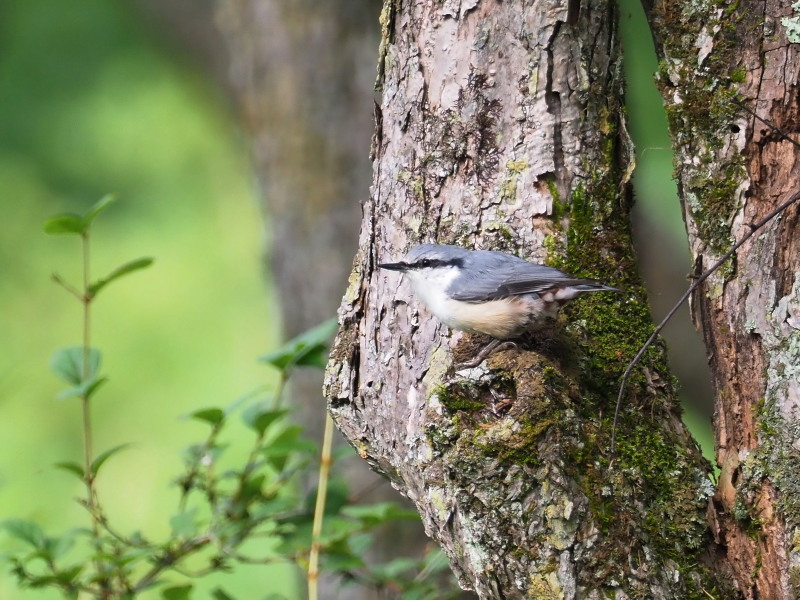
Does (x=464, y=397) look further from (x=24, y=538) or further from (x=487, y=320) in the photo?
(x=24, y=538)

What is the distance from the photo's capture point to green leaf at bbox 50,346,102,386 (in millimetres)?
2287

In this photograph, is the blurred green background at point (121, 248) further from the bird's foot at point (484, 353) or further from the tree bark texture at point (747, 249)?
the tree bark texture at point (747, 249)

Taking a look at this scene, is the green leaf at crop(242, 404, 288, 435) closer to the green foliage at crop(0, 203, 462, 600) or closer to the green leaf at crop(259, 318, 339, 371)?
the green foliage at crop(0, 203, 462, 600)

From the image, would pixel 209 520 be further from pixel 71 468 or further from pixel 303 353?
pixel 303 353

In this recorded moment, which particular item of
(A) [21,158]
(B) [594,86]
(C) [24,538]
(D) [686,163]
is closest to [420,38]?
(B) [594,86]

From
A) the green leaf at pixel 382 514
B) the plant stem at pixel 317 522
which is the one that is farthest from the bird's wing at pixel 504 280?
the green leaf at pixel 382 514

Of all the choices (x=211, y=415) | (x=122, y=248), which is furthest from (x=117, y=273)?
(x=122, y=248)

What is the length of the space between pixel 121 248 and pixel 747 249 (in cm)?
526

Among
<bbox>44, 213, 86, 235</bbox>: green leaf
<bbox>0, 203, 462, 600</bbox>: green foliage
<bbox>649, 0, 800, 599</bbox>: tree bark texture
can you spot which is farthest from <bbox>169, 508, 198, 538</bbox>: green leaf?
<bbox>649, 0, 800, 599</bbox>: tree bark texture

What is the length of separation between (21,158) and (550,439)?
539 centimetres

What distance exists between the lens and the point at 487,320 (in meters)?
1.99

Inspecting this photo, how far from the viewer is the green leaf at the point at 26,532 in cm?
213

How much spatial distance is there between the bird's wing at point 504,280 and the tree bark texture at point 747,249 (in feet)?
1.07

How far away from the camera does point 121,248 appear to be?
Answer: 6.27 m
